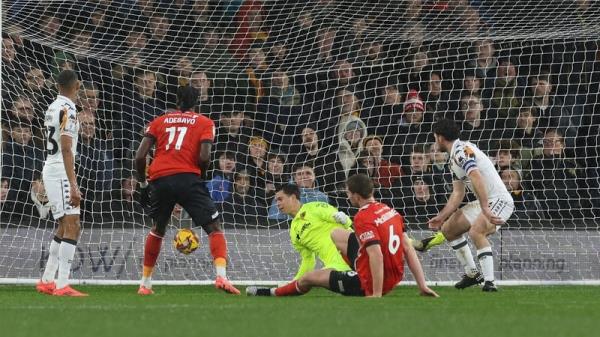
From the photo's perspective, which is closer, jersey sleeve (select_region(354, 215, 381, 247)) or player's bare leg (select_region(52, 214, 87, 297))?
jersey sleeve (select_region(354, 215, 381, 247))

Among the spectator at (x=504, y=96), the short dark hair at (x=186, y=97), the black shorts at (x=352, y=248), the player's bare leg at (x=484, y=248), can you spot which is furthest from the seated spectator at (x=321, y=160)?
the short dark hair at (x=186, y=97)

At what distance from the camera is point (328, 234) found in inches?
446

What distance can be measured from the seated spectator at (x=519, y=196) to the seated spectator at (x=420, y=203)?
33.6 inches

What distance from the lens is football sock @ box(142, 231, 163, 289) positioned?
11.0 m

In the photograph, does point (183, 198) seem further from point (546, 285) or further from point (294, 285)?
point (546, 285)

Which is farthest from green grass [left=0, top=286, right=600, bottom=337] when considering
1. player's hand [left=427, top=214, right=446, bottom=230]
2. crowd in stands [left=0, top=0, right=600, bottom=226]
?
crowd in stands [left=0, top=0, right=600, bottom=226]

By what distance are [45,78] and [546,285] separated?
592 centimetres

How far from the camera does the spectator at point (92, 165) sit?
1382 centimetres

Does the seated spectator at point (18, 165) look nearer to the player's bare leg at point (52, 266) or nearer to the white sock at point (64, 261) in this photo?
the player's bare leg at point (52, 266)

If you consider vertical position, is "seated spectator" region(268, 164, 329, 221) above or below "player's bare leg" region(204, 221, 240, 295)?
above

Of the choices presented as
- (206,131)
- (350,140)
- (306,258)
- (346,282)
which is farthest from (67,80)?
(350,140)

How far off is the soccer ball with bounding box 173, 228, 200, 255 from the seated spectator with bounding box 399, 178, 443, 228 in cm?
269

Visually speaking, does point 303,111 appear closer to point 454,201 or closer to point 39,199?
point 39,199

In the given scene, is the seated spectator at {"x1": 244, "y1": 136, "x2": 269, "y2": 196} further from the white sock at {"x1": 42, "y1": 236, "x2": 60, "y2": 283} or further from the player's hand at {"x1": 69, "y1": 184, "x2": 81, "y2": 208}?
the player's hand at {"x1": 69, "y1": 184, "x2": 81, "y2": 208}
